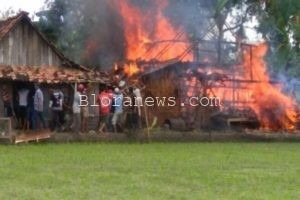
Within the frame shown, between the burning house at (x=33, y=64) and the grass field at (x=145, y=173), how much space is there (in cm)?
617

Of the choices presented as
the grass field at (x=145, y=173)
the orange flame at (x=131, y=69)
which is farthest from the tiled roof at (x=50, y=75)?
the grass field at (x=145, y=173)

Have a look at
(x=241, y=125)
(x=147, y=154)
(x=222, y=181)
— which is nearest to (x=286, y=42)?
(x=241, y=125)

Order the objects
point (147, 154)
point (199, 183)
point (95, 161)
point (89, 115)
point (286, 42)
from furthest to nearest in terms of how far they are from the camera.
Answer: point (89, 115)
point (286, 42)
point (147, 154)
point (95, 161)
point (199, 183)

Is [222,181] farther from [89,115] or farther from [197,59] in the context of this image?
[197,59]

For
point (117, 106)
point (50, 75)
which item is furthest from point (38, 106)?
point (117, 106)

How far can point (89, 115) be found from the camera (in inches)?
1141

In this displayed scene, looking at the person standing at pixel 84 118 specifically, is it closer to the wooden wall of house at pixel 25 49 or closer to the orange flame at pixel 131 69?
the wooden wall of house at pixel 25 49

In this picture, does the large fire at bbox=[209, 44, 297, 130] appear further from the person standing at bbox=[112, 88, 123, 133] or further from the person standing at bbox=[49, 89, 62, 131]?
the person standing at bbox=[49, 89, 62, 131]

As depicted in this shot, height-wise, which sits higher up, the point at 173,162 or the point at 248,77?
the point at 248,77

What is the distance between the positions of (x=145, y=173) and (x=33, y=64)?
16.4m

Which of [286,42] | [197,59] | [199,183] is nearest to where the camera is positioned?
[199,183]

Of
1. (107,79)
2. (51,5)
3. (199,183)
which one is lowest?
(199,183)

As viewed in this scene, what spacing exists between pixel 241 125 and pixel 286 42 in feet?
22.7

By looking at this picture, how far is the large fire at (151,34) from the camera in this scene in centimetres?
3488
